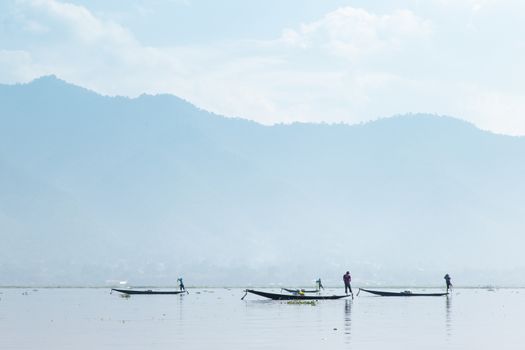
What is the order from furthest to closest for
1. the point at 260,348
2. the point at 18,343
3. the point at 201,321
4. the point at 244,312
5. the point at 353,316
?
1. the point at 244,312
2. the point at 353,316
3. the point at 201,321
4. the point at 18,343
5. the point at 260,348

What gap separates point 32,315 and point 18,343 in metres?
22.4

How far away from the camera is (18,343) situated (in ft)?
130

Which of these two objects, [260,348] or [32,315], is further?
[32,315]

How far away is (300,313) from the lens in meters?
61.6

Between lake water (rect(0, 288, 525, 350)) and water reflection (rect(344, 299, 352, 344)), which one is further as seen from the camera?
water reflection (rect(344, 299, 352, 344))

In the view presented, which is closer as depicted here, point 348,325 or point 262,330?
point 262,330

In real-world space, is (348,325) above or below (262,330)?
above

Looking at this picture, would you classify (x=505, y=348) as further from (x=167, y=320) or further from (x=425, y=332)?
(x=167, y=320)

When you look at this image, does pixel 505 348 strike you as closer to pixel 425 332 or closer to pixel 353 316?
pixel 425 332

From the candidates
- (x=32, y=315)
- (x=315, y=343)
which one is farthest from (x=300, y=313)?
(x=315, y=343)

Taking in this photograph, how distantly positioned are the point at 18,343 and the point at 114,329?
25.6ft

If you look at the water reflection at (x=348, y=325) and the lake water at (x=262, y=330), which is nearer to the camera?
the lake water at (x=262, y=330)

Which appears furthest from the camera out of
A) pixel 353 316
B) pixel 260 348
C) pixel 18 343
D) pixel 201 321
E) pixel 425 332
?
pixel 353 316

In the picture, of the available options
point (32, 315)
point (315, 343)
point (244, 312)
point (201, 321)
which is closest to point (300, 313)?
point (244, 312)
